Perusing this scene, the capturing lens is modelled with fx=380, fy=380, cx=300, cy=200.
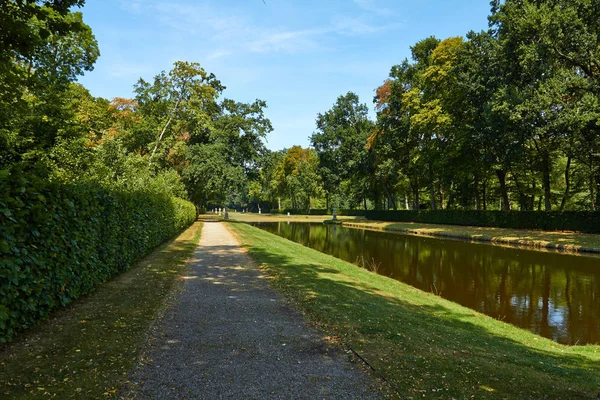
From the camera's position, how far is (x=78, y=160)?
17.3 metres

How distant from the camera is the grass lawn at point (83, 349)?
3.51 metres

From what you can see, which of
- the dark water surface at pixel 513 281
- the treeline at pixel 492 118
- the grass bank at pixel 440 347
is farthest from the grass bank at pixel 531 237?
the grass bank at pixel 440 347

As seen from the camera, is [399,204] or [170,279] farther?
[399,204]

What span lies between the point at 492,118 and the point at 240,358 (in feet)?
86.4

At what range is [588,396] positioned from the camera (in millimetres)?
3725

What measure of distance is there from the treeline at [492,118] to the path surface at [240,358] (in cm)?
2176

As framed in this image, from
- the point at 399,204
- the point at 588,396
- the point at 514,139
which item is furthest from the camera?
the point at 399,204

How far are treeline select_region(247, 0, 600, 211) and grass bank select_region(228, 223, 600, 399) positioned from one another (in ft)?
59.4

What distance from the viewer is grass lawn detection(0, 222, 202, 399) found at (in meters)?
3.51

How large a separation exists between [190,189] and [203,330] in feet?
113

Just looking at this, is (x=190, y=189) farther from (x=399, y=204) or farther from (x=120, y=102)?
(x=399, y=204)

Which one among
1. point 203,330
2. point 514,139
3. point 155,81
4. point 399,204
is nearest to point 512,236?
point 514,139

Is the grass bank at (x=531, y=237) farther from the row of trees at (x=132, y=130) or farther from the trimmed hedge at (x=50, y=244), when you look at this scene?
the trimmed hedge at (x=50, y=244)

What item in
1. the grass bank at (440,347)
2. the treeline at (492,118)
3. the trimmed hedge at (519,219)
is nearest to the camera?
the grass bank at (440,347)
